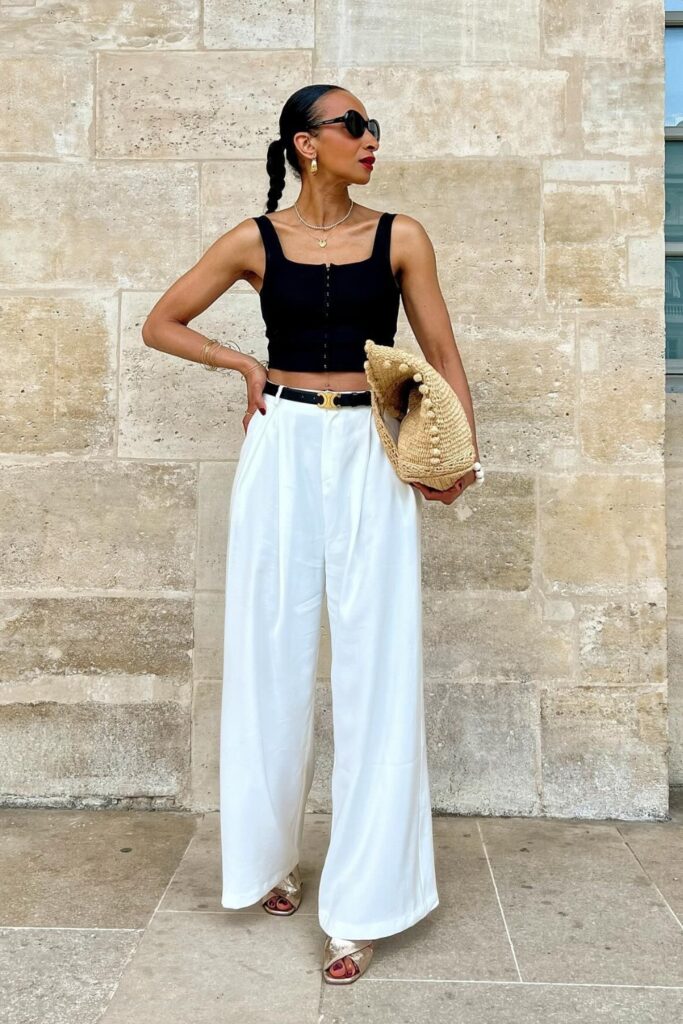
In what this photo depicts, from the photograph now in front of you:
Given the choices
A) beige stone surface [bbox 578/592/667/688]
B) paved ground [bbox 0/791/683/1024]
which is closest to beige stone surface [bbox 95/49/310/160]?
beige stone surface [bbox 578/592/667/688]

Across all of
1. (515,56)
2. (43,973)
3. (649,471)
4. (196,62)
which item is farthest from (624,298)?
(43,973)

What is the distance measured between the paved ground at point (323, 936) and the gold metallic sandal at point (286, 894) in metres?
0.04

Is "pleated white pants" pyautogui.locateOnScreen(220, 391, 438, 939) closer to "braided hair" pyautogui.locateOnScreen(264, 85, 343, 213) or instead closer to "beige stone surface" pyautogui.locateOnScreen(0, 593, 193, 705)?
"braided hair" pyautogui.locateOnScreen(264, 85, 343, 213)

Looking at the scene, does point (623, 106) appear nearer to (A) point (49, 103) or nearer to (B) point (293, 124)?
(B) point (293, 124)

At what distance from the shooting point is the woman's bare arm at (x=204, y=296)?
8.13 feet

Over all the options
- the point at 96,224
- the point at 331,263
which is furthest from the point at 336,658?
the point at 96,224

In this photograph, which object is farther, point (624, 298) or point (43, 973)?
point (624, 298)

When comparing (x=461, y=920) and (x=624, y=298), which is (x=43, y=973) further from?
(x=624, y=298)

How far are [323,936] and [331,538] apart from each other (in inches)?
40.3

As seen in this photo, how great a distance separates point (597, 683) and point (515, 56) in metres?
2.21

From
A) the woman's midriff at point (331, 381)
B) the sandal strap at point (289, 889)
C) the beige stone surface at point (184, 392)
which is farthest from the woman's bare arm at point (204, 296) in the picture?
the sandal strap at point (289, 889)

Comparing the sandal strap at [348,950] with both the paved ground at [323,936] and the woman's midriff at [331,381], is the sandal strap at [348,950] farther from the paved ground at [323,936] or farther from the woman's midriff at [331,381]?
the woman's midriff at [331,381]

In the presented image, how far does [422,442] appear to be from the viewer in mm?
2244

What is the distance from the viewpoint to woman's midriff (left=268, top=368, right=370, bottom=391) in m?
2.44
